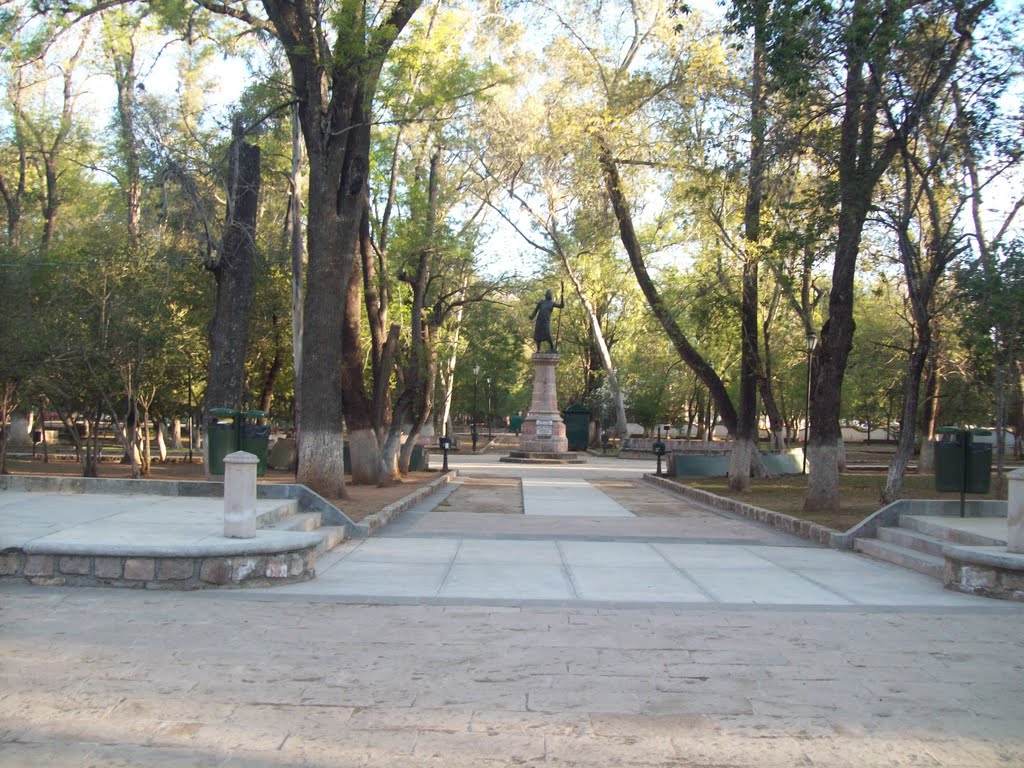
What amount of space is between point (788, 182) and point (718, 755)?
14165 mm

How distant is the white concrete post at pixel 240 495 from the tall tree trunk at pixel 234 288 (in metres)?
8.66

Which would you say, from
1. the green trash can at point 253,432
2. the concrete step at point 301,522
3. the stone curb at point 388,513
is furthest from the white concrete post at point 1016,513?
the green trash can at point 253,432

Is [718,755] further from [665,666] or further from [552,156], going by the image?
[552,156]

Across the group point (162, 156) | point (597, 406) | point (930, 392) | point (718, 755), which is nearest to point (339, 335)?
point (162, 156)

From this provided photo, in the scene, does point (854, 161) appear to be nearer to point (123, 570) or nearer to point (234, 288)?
point (234, 288)

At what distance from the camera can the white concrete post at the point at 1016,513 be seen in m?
8.65

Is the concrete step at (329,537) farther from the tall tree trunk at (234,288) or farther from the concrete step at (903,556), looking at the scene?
the concrete step at (903,556)

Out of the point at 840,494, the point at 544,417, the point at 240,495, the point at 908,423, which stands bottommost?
the point at 840,494

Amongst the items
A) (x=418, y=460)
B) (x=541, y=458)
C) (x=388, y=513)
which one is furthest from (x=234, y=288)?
(x=541, y=458)

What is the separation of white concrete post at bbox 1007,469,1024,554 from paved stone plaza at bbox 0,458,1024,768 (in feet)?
2.58

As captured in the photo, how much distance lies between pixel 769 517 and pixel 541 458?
23.5 meters

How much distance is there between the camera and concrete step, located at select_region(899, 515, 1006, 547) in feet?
33.5

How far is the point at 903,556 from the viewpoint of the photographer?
34.5 feet

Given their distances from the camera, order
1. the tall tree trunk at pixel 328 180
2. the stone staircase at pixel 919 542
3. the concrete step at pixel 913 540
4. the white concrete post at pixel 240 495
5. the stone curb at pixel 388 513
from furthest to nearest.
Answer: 1. the tall tree trunk at pixel 328 180
2. the stone curb at pixel 388 513
3. the concrete step at pixel 913 540
4. the stone staircase at pixel 919 542
5. the white concrete post at pixel 240 495
